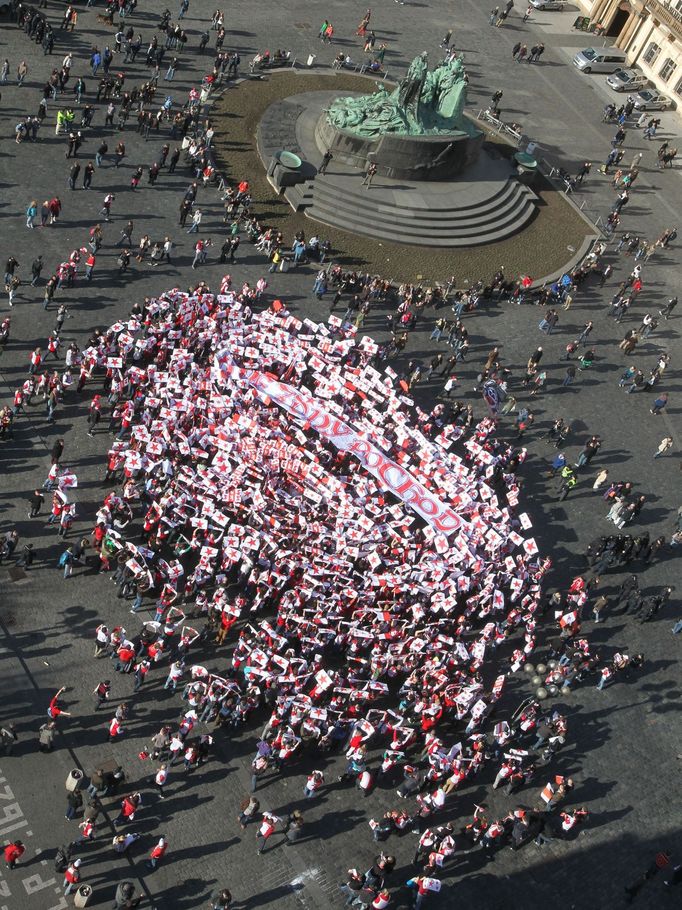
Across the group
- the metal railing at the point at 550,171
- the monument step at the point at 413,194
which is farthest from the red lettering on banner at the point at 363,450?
the metal railing at the point at 550,171

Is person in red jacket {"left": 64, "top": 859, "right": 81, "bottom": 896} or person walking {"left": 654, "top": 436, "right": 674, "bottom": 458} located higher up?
person walking {"left": 654, "top": 436, "right": 674, "bottom": 458}

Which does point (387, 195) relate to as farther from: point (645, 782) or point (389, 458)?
point (645, 782)

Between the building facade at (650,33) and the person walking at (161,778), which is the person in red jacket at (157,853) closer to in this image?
the person walking at (161,778)

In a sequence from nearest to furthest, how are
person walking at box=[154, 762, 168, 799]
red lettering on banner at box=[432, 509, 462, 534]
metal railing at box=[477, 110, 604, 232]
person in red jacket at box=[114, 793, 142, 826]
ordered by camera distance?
person in red jacket at box=[114, 793, 142, 826]
person walking at box=[154, 762, 168, 799]
red lettering on banner at box=[432, 509, 462, 534]
metal railing at box=[477, 110, 604, 232]

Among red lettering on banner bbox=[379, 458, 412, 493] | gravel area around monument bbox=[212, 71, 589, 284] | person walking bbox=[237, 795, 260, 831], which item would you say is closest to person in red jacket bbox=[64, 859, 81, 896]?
person walking bbox=[237, 795, 260, 831]

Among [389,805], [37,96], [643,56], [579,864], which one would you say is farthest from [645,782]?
[643,56]

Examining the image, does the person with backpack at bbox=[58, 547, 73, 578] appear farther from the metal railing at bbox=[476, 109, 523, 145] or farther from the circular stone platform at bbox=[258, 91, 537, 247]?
the metal railing at bbox=[476, 109, 523, 145]

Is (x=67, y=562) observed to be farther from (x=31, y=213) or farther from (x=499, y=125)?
(x=499, y=125)
